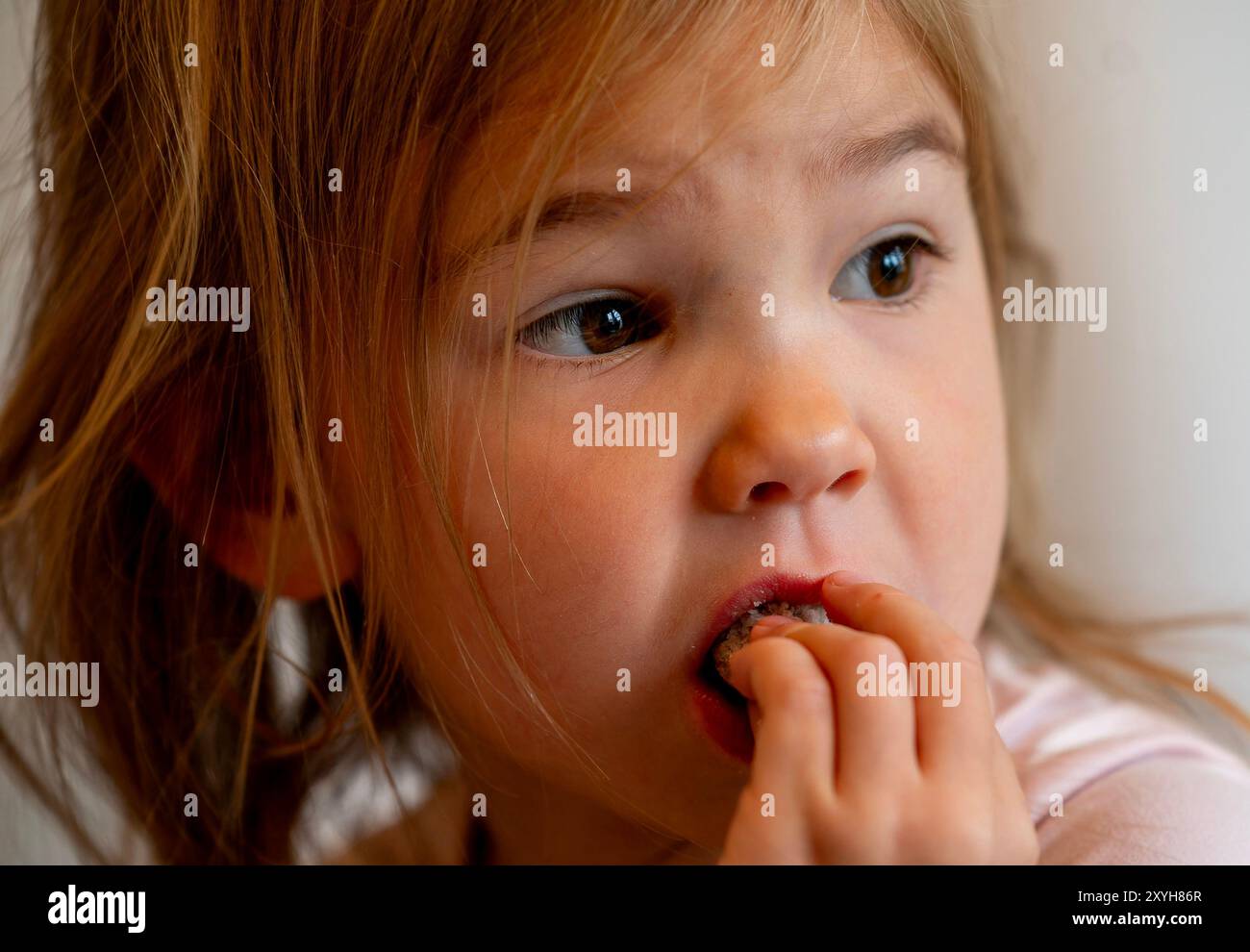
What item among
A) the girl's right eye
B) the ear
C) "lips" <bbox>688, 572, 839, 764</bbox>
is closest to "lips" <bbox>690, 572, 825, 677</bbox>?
"lips" <bbox>688, 572, 839, 764</bbox>

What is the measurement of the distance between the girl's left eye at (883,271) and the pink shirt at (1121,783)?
30 centimetres

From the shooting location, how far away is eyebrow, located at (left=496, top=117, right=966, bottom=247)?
Result: 56 centimetres

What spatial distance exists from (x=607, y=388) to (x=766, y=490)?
0.33 feet

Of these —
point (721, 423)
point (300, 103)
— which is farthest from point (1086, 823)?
point (300, 103)

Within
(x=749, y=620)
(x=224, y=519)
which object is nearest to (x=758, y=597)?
(x=749, y=620)

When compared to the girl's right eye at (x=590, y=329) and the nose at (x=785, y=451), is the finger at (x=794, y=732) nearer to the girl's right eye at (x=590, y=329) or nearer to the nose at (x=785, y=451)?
the nose at (x=785, y=451)

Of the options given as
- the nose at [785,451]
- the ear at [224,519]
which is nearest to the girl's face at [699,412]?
the nose at [785,451]

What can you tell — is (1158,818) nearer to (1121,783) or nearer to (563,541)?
(1121,783)

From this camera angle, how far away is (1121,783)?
69cm

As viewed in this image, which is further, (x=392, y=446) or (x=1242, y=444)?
(x=1242, y=444)

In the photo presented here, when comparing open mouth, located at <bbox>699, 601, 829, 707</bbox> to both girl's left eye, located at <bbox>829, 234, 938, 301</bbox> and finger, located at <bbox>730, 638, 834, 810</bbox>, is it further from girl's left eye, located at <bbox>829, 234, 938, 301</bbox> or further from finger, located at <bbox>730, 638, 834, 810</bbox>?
girl's left eye, located at <bbox>829, 234, 938, 301</bbox>
